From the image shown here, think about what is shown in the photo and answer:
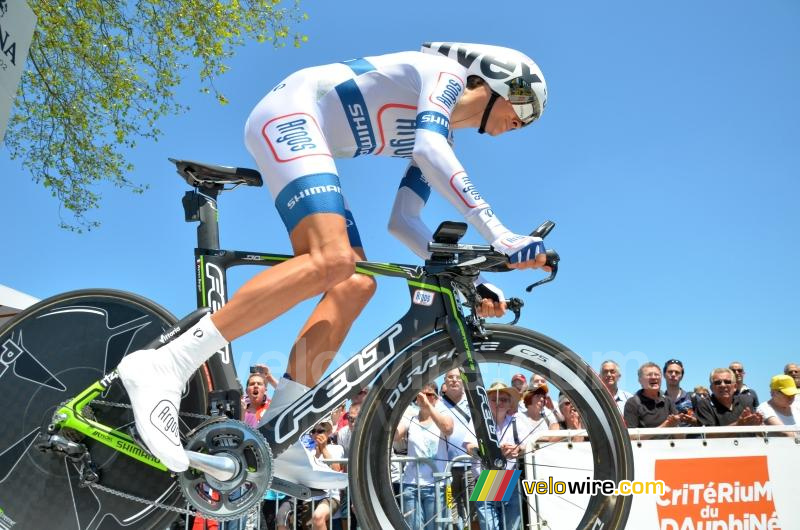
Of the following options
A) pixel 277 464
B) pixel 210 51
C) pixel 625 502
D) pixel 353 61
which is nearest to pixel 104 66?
pixel 210 51

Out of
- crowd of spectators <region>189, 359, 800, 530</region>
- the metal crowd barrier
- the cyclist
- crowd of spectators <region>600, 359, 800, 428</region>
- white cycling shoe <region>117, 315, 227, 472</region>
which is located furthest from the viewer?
crowd of spectators <region>600, 359, 800, 428</region>

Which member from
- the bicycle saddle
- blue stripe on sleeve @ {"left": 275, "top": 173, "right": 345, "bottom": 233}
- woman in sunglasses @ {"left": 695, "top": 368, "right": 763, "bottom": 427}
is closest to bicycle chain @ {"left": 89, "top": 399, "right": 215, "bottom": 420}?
blue stripe on sleeve @ {"left": 275, "top": 173, "right": 345, "bottom": 233}

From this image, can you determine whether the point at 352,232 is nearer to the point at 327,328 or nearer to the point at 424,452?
the point at 327,328

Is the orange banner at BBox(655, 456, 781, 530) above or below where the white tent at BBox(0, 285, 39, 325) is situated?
below

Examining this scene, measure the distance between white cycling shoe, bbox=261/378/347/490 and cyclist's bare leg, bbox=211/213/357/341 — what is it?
414mm

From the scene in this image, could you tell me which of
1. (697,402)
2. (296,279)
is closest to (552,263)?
(296,279)

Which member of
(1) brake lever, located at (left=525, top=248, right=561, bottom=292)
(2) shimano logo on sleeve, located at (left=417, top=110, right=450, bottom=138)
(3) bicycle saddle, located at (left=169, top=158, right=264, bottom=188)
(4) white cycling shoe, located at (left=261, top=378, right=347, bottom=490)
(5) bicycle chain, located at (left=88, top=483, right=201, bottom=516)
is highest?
(2) shimano logo on sleeve, located at (left=417, top=110, right=450, bottom=138)

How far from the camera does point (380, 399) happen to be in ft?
9.09

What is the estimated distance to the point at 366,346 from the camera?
2922mm

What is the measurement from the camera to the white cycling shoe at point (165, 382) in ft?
8.25

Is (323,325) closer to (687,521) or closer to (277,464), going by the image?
(277,464)

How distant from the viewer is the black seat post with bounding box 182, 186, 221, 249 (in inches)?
117

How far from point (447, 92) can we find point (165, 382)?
182cm

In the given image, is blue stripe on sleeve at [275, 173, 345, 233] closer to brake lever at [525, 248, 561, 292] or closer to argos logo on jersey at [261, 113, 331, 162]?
argos logo on jersey at [261, 113, 331, 162]
